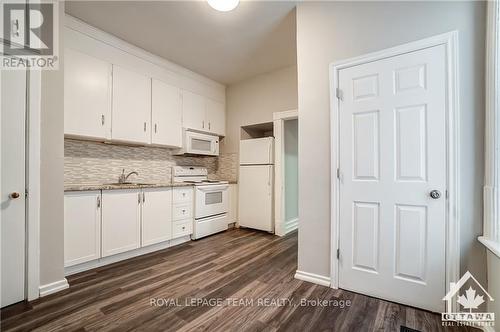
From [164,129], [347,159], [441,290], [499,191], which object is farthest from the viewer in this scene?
[164,129]

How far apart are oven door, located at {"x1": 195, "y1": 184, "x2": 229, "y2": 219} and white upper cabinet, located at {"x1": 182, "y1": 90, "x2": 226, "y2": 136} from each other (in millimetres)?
1084

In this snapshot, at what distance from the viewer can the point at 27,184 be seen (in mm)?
1809

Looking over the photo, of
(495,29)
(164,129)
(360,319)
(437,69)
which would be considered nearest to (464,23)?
(495,29)

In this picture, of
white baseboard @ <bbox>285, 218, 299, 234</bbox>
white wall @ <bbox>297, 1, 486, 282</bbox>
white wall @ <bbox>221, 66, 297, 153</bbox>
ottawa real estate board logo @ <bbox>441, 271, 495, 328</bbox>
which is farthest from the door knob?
white baseboard @ <bbox>285, 218, 299, 234</bbox>

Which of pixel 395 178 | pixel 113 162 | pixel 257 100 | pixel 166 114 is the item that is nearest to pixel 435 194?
pixel 395 178

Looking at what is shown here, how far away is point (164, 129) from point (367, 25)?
2.84m

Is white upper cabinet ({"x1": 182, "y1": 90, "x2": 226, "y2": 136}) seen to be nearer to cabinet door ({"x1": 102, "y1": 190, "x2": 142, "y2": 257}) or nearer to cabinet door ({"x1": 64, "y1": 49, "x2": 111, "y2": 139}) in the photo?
cabinet door ({"x1": 64, "y1": 49, "x2": 111, "y2": 139})

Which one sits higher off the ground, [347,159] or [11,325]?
[347,159]

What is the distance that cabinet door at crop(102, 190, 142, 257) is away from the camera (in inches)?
97.1

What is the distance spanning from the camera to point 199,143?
3.87 meters

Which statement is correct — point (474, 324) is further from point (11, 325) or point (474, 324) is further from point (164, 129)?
point (164, 129)

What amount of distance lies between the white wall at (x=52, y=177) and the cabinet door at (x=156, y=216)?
36.2 inches

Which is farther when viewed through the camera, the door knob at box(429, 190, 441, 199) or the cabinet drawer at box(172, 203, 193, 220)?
the cabinet drawer at box(172, 203, 193, 220)

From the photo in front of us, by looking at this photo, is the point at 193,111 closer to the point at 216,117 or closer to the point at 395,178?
the point at 216,117
